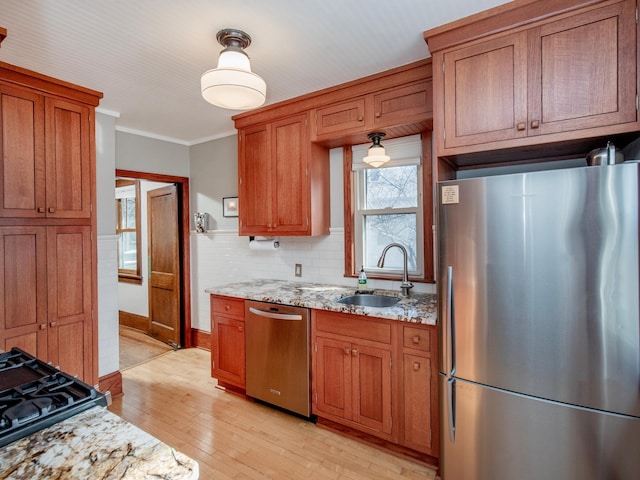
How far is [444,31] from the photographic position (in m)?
1.91

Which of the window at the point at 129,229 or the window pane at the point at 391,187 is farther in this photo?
the window at the point at 129,229

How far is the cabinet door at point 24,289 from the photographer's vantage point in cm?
227

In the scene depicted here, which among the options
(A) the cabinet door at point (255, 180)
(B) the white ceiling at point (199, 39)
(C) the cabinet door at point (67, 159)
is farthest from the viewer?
(A) the cabinet door at point (255, 180)

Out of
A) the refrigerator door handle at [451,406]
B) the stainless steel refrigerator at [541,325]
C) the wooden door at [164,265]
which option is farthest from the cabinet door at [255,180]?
the refrigerator door handle at [451,406]

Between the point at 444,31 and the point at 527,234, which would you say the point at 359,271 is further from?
the point at 444,31

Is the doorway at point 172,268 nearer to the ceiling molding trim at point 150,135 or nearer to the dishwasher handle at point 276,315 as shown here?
the ceiling molding trim at point 150,135

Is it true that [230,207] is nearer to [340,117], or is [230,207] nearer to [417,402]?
[340,117]

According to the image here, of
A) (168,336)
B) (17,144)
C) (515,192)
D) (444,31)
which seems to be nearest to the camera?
(515,192)

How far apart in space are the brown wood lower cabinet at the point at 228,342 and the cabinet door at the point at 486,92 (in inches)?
83.9

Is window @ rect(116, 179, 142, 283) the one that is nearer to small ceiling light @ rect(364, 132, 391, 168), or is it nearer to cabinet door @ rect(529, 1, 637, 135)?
small ceiling light @ rect(364, 132, 391, 168)

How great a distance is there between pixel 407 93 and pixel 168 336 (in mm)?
3977

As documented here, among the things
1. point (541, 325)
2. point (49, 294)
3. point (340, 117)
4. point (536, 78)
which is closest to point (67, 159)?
point (49, 294)

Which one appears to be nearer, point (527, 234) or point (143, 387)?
point (527, 234)

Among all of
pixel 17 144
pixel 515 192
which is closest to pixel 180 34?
pixel 17 144
